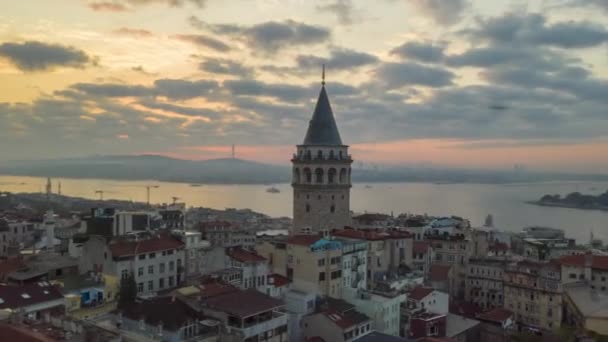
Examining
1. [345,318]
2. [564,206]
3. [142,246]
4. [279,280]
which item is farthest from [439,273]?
[564,206]

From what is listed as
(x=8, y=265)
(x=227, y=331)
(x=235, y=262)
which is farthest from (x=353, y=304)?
(x=8, y=265)

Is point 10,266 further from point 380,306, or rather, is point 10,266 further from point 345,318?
point 380,306

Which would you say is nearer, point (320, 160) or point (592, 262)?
point (592, 262)

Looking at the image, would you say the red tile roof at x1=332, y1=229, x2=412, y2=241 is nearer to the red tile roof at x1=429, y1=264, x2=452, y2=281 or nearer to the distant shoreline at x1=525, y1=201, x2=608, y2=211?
the red tile roof at x1=429, y1=264, x2=452, y2=281

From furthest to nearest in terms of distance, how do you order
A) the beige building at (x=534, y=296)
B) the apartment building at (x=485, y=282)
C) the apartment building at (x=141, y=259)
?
the apartment building at (x=485, y=282) < the beige building at (x=534, y=296) < the apartment building at (x=141, y=259)

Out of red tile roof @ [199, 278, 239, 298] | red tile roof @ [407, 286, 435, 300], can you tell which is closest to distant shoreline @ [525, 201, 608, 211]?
red tile roof @ [407, 286, 435, 300]

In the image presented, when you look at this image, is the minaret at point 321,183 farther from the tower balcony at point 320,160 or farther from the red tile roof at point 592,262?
the red tile roof at point 592,262

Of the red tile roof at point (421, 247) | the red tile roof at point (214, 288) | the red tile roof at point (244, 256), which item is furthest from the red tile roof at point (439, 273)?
the red tile roof at point (214, 288)

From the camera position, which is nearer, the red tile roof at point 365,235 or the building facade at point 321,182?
the red tile roof at point 365,235
